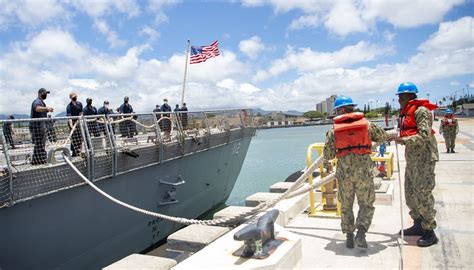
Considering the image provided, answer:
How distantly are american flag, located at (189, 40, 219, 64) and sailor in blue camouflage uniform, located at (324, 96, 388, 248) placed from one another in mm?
10742

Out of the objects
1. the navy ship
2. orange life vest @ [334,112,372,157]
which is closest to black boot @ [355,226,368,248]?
orange life vest @ [334,112,372,157]

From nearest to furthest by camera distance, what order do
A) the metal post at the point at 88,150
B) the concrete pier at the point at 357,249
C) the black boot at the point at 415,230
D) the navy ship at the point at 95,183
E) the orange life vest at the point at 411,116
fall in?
the concrete pier at the point at 357,249
the orange life vest at the point at 411,116
the black boot at the point at 415,230
the navy ship at the point at 95,183
the metal post at the point at 88,150

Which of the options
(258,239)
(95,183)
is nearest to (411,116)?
(258,239)

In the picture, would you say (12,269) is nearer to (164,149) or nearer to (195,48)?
(164,149)

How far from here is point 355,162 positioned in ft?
15.3

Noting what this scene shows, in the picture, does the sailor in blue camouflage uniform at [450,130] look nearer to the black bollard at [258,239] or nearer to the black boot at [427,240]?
the black boot at [427,240]

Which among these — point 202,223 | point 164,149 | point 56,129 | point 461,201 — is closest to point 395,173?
point 461,201

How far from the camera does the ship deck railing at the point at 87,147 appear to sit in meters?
5.67

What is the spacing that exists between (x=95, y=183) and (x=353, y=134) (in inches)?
192

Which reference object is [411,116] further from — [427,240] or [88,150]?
[88,150]

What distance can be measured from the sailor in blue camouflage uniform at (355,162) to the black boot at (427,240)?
724 millimetres

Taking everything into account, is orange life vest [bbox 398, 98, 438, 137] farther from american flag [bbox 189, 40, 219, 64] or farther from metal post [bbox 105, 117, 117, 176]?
american flag [bbox 189, 40, 219, 64]

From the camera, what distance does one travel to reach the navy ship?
579 centimetres

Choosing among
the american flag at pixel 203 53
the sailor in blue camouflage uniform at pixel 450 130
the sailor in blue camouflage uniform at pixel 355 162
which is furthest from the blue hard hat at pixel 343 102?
the sailor in blue camouflage uniform at pixel 450 130
